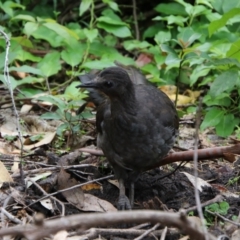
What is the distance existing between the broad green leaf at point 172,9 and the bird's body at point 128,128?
2869 millimetres

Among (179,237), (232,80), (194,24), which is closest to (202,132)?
(232,80)

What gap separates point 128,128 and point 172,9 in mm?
3225

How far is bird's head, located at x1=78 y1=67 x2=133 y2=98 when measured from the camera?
4324mm

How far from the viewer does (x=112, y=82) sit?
171 inches

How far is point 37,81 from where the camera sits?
20.9 feet

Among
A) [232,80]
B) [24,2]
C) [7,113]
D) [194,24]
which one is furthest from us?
[24,2]

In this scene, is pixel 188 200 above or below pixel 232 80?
below

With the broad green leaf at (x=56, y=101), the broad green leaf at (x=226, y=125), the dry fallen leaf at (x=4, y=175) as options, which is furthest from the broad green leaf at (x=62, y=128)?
the broad green leaf at (x=226, y=125)

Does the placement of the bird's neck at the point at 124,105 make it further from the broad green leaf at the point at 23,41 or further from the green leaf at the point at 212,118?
the broad green leaf at the point at 23,41

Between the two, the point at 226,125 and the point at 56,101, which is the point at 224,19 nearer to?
the point at 226,125

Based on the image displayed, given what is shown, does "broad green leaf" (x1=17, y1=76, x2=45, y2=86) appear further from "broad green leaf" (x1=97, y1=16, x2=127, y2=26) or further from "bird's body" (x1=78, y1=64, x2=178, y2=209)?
"bird's body" (x1=78, y1=64, x2=178, y2=209)

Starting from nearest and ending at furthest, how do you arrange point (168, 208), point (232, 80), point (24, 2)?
point (168, 208) < point (232, 80) < point (24, 2)

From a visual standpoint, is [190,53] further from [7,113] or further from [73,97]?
[7,113]

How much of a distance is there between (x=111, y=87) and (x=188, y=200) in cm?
87
